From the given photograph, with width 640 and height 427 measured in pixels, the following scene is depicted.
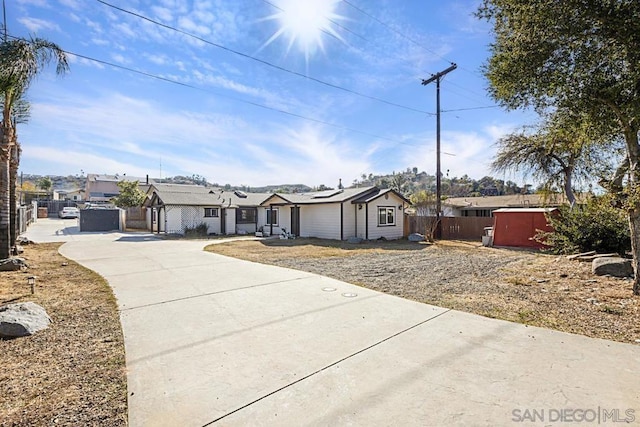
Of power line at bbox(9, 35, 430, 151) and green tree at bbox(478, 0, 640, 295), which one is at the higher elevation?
power line at bbox(9, 35, 430, 151)

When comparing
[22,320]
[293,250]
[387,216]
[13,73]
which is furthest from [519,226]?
[13,73]

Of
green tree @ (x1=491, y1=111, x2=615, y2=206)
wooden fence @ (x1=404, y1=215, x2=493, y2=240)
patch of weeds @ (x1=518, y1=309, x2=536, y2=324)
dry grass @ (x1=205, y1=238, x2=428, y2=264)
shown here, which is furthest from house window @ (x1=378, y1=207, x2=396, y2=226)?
patch of weeds @ (x1=518, y1=309, x2=536, y2=324)

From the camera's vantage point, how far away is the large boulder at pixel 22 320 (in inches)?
153

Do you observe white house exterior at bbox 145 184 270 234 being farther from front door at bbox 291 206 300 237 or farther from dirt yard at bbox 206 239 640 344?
dirt yard at bbox 206 239 640 344

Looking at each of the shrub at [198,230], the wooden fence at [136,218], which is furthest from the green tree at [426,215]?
the wooden fence at [136,218]

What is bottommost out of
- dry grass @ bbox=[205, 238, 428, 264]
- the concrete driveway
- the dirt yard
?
the concrete driveway

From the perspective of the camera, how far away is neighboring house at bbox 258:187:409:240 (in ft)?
60.5

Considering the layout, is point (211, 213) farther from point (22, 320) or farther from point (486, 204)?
point (486, 204)

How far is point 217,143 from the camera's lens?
1827 cm

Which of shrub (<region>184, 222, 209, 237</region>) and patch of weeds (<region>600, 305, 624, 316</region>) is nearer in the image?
patch of weeds (<region>600, 305, 624, 316</region>)

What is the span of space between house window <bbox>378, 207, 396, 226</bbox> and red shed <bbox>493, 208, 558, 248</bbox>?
593cm

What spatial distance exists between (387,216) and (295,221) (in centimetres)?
626

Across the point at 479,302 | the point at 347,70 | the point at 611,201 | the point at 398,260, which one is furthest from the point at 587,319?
the point at 347,70

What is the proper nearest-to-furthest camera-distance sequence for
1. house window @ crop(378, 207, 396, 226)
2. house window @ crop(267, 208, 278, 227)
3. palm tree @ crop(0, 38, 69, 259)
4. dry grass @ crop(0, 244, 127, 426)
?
dry grass @ crop(0, 244, 127, 426)
palm tree @ crop(0, 38, 69, 259)
house window @ crop(378, 207, 396, 226)
house window @ crop(267, 208, 278, 227)
